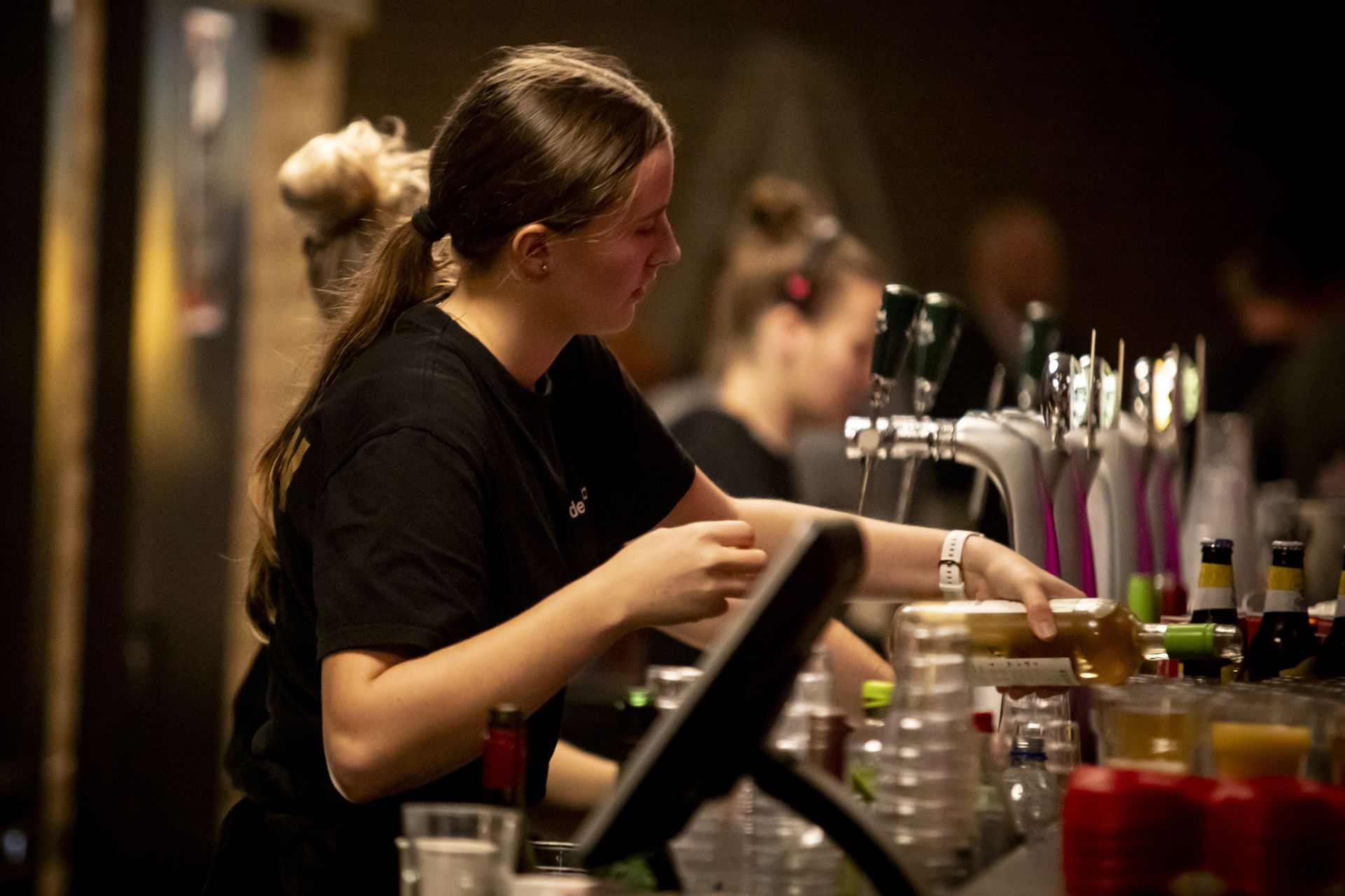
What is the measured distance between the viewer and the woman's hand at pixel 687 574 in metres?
1.08

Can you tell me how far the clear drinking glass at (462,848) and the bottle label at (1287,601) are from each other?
0.91m

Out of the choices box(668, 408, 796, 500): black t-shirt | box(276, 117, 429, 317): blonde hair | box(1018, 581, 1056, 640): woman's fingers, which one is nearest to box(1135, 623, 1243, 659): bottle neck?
box(1018, 581, 1056, 640): woman's fingers

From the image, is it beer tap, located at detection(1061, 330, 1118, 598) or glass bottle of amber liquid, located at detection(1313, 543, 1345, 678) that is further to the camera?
beer tap, located at detection(1061, 330, 1118, 598)

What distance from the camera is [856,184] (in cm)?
512

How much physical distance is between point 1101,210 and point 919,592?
13.1ft

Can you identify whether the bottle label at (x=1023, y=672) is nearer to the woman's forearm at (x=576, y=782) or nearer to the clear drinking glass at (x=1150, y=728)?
the clear drinking glass at (x=1150, y=728)

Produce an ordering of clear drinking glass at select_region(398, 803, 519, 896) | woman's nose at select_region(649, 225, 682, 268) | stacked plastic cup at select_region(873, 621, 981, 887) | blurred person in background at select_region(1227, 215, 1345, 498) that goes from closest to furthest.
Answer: clear drinking glass at select_region(398, 803, 519, 896) < stacked plastic cup at select_region(873, 621, 981, 887) < woman's nose at select_region(649, 225, 682, 268) < blurred person in background at select_region(1227, 215, 1345, 498)

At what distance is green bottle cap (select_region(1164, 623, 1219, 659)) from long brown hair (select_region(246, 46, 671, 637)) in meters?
0.65

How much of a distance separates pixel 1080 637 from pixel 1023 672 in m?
0.09

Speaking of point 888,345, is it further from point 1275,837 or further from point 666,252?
point 1275,837

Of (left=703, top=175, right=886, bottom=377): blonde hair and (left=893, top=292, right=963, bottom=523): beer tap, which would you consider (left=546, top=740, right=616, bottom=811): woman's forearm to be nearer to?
(left=893, top=292, right=963, bottom=523): beer tap

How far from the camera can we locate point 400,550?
3.69 ft

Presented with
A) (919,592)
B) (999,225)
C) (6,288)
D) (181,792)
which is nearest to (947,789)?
(919,592)

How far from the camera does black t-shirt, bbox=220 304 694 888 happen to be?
1.13 metres
